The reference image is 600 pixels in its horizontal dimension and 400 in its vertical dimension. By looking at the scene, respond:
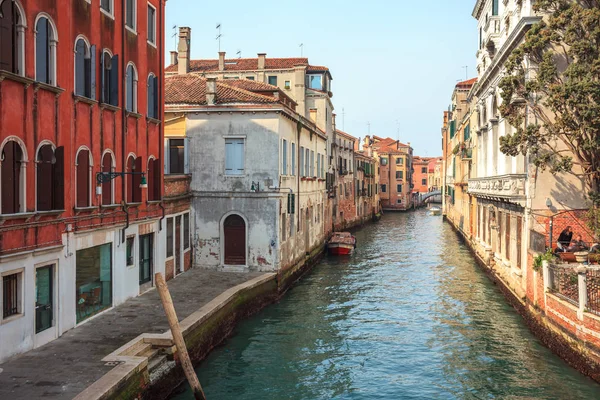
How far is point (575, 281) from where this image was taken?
45.0 ft

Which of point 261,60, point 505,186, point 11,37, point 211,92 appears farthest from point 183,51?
point 11,37

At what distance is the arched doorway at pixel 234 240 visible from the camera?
20.9 meters

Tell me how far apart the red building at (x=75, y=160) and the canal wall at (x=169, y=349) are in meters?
2.00

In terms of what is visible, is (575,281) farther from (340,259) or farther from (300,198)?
(340,259)

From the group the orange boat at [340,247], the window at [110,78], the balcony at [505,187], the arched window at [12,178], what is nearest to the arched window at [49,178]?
the arched window at [12,178]

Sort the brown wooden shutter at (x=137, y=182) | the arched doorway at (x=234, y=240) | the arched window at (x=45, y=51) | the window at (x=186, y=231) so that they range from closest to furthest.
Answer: the arched window at (x=45, y=51) → the brown wooden shutter at (x=137, y=182) → the window at (x=186, y=231) → the arched doorway at (x=234, y=240)

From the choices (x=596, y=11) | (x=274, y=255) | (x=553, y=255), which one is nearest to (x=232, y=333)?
(x=274, y=255)

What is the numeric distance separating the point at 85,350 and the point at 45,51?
5749 millimetres

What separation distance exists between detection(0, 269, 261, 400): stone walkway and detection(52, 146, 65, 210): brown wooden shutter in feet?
8.89

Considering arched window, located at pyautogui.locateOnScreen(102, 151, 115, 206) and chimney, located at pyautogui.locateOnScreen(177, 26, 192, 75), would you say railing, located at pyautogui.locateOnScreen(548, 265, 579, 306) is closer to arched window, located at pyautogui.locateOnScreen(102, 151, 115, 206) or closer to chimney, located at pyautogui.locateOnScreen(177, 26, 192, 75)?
arched window, located at pyautogui.locateOnScreen(102, 151, 115, 206)

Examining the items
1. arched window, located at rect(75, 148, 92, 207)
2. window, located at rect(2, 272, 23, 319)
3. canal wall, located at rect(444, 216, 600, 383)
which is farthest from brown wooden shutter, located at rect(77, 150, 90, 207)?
canal wall, located at rect(444, 216, 600, 383)

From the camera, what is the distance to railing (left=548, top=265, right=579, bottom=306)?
13405mm

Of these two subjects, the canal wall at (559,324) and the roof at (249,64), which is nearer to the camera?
the canal wall at (559,324)

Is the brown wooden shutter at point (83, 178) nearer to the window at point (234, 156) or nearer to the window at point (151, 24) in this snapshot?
the window at point (151, 24)
